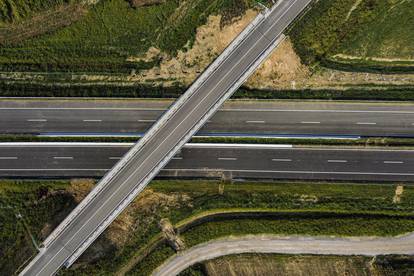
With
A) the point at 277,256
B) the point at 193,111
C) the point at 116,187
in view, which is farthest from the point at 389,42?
the point at 116,187

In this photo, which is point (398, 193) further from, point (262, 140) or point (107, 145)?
point (107, 145)

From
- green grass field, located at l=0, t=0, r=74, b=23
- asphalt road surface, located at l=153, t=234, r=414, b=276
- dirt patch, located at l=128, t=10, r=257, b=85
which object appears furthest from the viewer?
green grass field, located at l=0, t=0, r=74, b=23

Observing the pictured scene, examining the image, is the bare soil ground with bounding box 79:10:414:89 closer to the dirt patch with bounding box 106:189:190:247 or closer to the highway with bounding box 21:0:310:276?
the highway with bounding box 21:0:310:276

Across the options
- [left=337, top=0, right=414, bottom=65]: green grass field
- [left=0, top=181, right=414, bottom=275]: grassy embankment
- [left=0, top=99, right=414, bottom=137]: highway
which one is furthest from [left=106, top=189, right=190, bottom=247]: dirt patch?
[left=337, top=0, right=414, bottom=65]: green grass field

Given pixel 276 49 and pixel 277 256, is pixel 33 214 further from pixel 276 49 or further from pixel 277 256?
pixel 276 49

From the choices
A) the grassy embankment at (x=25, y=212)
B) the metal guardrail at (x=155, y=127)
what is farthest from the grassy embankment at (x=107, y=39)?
the grassy embankment at (x=25, y=212)

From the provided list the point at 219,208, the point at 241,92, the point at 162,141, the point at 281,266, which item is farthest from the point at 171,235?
the point at 241,92

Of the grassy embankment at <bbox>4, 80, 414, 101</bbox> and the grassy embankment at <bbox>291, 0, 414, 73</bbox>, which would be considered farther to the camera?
the grassy embankment at <bbox>291, 0, 414, 73</bbox>
